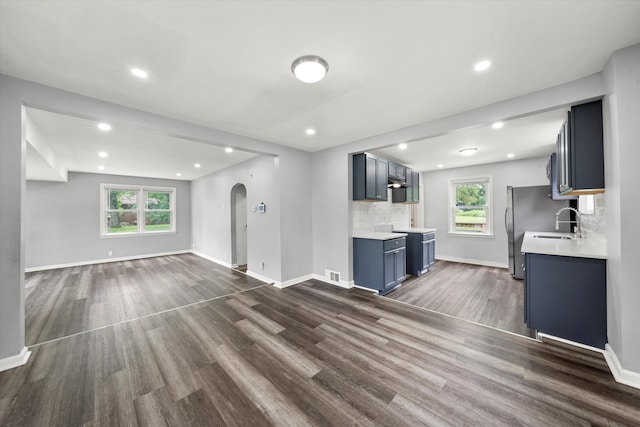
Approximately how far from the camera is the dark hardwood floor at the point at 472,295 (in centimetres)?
297

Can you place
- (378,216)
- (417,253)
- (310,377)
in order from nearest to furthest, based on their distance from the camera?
1. (310,377)
2. (417,253)
3. (378,216)

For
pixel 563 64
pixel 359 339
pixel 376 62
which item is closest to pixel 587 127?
pixel 563 64

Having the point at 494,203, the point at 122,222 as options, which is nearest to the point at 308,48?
the point at 494,203

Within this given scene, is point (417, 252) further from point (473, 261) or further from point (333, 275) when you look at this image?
point (473, 261)

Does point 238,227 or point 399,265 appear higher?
point 238,227

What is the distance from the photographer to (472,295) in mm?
3781

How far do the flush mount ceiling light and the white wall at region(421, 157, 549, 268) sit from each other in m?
5.73

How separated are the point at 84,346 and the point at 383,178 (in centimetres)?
480

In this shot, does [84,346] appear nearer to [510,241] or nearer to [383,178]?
[383,178]

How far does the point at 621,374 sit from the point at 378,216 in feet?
12.0

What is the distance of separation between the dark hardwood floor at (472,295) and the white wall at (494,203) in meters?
0.58

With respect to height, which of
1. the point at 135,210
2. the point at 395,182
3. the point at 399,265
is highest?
the point at 395,182

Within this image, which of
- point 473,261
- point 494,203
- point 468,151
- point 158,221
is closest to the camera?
point 468,151

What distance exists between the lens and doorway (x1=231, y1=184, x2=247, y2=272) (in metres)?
5.89
